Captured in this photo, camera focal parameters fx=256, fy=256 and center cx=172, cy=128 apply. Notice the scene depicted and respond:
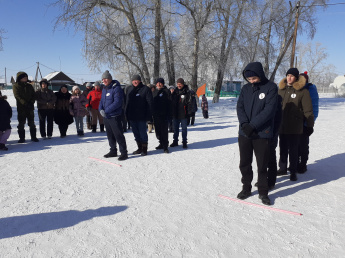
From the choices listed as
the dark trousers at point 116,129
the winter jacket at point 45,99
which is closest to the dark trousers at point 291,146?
the dark trousers at point 116,129

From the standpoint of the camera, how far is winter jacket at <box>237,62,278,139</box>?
3188 mm

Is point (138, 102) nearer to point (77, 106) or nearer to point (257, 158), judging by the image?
point (257, 158)

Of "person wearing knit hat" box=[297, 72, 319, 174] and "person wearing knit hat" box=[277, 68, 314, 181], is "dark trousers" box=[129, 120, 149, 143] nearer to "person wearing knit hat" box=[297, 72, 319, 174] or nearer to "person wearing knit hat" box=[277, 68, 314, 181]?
"person wearing knit hat" box=[277, 68, 314, 181]

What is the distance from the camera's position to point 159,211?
10.5 ft

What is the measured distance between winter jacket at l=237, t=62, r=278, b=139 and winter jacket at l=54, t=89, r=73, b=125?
253 inches

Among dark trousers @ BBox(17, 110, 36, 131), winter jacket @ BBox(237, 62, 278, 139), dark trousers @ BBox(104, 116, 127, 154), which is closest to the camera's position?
winter jacket @ BBox(237, 62, 278, 139)

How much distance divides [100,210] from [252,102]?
2375 mm

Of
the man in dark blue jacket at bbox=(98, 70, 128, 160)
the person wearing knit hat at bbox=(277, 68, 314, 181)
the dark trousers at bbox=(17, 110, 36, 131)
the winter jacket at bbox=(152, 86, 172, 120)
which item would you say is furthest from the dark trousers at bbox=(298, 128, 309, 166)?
the dark trousers at bbox=(17, 110, 36, 131)

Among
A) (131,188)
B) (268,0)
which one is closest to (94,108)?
(131,188)

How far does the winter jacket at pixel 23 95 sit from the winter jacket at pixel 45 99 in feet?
0.86

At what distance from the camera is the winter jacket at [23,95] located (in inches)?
273

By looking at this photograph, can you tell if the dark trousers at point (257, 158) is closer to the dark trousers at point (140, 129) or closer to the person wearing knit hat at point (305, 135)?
the person wearing knit hat at point (305, 135)

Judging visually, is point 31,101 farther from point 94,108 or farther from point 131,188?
point 131,188

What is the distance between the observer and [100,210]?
321 centimetres
